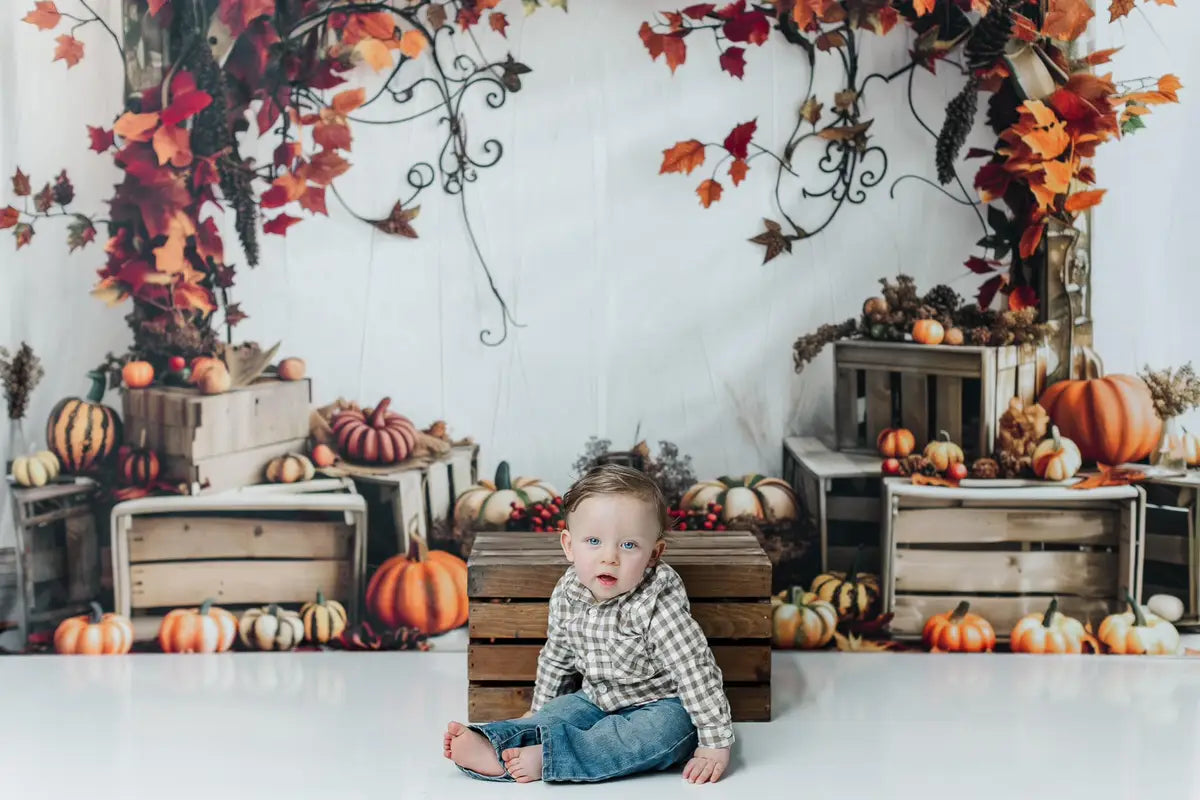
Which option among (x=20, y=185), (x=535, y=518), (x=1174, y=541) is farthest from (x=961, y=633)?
(x=20, y=185)

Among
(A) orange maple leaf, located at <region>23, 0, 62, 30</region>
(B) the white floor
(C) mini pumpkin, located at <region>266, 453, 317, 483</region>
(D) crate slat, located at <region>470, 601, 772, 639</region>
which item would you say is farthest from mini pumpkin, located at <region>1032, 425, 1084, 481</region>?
(A) orange maple leaf, located at <region>23, 0, 62, 30</region>

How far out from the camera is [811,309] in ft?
8.15

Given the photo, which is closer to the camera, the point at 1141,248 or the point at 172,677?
the point at 172,677

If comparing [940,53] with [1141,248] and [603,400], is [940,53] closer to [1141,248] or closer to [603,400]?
[1141,248]

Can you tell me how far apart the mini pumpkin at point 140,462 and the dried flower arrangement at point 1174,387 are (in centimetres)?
208

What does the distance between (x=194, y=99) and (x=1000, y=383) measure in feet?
5.76

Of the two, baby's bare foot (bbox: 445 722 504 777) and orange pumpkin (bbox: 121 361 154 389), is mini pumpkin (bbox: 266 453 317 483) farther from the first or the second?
baby's bare foot (bbox: 445 722 504 777)

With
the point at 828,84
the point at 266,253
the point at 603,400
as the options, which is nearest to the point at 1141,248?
the point at 828,84

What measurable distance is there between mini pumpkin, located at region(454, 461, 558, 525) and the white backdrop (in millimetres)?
30

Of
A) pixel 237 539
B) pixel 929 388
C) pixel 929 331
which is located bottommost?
pixel 237 539

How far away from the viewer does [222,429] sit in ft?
8.16

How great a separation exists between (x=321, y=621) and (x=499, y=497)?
1.51ft

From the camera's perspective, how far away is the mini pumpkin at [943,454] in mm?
2473

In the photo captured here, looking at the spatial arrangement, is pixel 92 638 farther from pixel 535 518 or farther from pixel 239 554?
pixel 535 518
